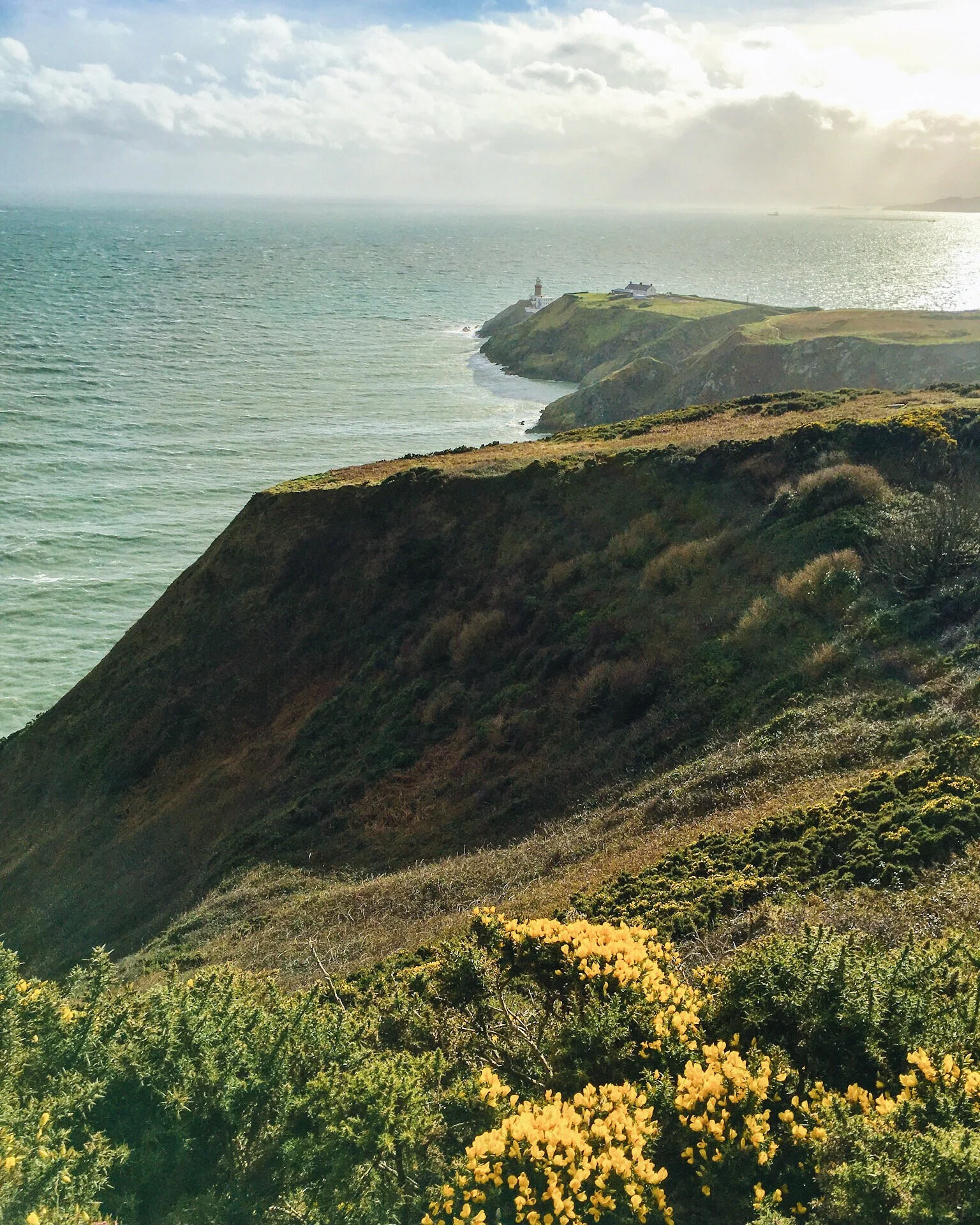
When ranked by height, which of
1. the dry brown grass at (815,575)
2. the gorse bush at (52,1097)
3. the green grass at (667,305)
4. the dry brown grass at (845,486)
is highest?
the green grass at (667,305)

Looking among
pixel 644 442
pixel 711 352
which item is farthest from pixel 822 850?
pixel 711 352

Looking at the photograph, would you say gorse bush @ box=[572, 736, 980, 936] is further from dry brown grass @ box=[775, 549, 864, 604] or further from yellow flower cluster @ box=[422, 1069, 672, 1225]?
dry brown grass @ box=[775, 549, 864, 604]

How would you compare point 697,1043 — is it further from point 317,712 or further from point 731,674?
point 317,712

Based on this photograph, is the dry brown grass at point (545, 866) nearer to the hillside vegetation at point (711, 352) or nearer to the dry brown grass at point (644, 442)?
the dry brown grass at point (644, 442)

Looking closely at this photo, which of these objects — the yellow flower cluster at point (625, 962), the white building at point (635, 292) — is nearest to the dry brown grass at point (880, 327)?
the white building at point (635, 292)

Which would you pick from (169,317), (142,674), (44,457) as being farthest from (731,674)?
(169,317)

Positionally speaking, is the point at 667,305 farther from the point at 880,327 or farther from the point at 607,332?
the point at 880,327

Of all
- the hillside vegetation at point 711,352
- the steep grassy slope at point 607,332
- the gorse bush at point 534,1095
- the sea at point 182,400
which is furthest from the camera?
the steep grassy slope at point 607,332
